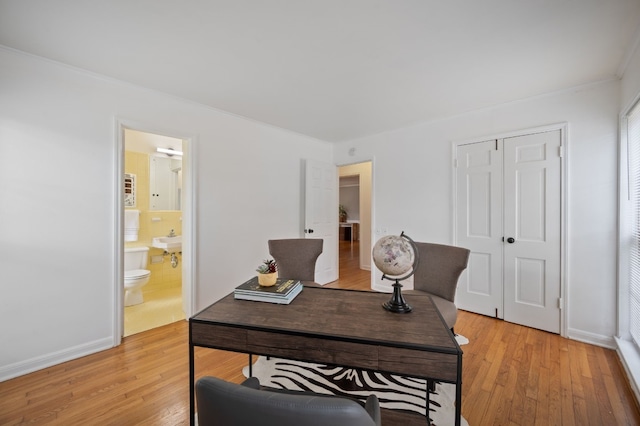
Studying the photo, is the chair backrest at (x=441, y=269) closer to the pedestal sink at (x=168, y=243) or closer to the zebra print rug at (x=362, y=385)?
the zebra print rug at (x=362, y=385)

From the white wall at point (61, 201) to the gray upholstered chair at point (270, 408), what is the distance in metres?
2.43

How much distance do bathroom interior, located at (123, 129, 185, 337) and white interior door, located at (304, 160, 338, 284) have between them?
2022mm

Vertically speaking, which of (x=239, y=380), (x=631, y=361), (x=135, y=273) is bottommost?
(x=239, y=380)

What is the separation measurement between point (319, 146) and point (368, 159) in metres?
0.91

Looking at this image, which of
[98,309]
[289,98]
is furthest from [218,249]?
[289,98]

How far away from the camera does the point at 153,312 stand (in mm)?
3215

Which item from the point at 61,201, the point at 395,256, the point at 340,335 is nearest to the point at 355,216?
the point at 61,201

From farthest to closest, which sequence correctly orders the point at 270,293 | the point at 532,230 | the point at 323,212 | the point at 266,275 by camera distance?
1. the point at 323,212
2. the point at 532,230
3. the point at 266,275
4. the point at 270,293

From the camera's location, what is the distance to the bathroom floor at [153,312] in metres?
2.86

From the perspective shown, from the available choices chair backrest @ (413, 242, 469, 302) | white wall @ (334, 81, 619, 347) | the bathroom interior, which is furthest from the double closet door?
the bathroom interior

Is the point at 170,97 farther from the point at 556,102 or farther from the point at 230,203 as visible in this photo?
the point at 556,102

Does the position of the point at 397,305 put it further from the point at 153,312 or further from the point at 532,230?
the point at 153,312

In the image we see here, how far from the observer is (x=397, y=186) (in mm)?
3807

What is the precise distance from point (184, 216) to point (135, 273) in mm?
1147
